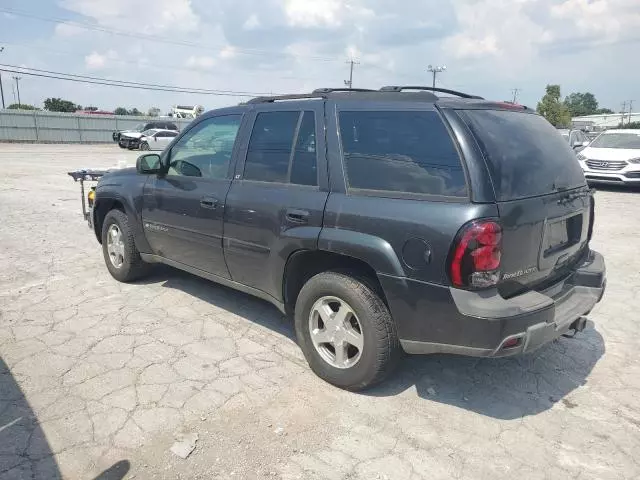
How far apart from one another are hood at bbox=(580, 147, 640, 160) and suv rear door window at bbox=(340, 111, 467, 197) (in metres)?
12.3

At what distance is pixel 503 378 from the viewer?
3.61 metres

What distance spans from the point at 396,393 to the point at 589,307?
1.40 meters

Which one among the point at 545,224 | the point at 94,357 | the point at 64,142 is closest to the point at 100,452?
the point at 94,357

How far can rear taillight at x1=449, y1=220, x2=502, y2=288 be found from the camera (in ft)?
8.86

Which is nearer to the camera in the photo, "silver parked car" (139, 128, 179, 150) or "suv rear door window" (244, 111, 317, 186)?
"suv rear door window" (244, 111, 317, 186)

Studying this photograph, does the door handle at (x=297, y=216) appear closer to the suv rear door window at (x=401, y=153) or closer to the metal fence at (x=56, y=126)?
the suv rear door window at (x=401, y=153)

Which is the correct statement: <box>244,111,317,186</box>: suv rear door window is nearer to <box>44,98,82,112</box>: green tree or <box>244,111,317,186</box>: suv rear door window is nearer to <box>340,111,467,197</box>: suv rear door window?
<box>340,111,467,197</box>: suv rear door window

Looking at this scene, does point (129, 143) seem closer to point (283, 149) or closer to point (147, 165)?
point (147, 165)

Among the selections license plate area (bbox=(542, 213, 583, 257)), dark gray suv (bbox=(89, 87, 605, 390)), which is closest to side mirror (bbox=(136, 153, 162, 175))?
dark gray suv (bbox=(89, 87, 605, 390))

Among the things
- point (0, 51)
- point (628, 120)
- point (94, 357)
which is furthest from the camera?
point (628, 120)

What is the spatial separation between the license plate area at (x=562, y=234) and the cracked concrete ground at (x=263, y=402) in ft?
3.20

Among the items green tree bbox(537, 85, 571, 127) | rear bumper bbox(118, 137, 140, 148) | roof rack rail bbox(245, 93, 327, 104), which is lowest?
rear bumper bbox(118, 137, 140, 148)

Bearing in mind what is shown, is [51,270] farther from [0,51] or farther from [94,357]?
[0,51]

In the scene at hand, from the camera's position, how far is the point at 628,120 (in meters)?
98.9
